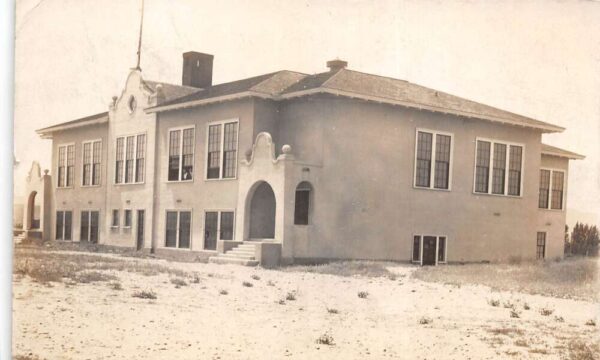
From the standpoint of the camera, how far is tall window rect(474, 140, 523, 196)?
15820mm

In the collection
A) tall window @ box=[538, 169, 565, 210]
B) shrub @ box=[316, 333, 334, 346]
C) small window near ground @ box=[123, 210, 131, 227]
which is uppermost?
tall window @ box=[538, 169, 565, 210]

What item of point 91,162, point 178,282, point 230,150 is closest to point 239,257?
point 230,150

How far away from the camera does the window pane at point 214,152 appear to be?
696 inches

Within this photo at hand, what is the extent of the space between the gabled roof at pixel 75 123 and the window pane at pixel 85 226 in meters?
1.41

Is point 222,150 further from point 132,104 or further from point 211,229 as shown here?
point 132,104

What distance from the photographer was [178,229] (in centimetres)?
1756

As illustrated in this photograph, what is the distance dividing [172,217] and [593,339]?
36.4ft

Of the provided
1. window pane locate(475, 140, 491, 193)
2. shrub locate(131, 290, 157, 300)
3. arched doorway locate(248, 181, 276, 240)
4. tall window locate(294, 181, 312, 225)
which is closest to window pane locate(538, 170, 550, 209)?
window pane locate(475, 140, 491, 193)

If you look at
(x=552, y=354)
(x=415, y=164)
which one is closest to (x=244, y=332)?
(x=552, y=354)

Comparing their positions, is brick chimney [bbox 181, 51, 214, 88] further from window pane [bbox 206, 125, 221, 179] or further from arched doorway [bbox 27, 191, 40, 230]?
window pane [bbox 206, 125, 221, 179]

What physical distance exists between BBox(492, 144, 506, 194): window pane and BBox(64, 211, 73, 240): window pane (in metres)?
9.12

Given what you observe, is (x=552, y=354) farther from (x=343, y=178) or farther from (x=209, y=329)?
(x=343, y=178)

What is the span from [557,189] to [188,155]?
8817 millimetres

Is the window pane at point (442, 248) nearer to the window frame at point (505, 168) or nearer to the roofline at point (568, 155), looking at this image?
the window frame at point (505, 168)
